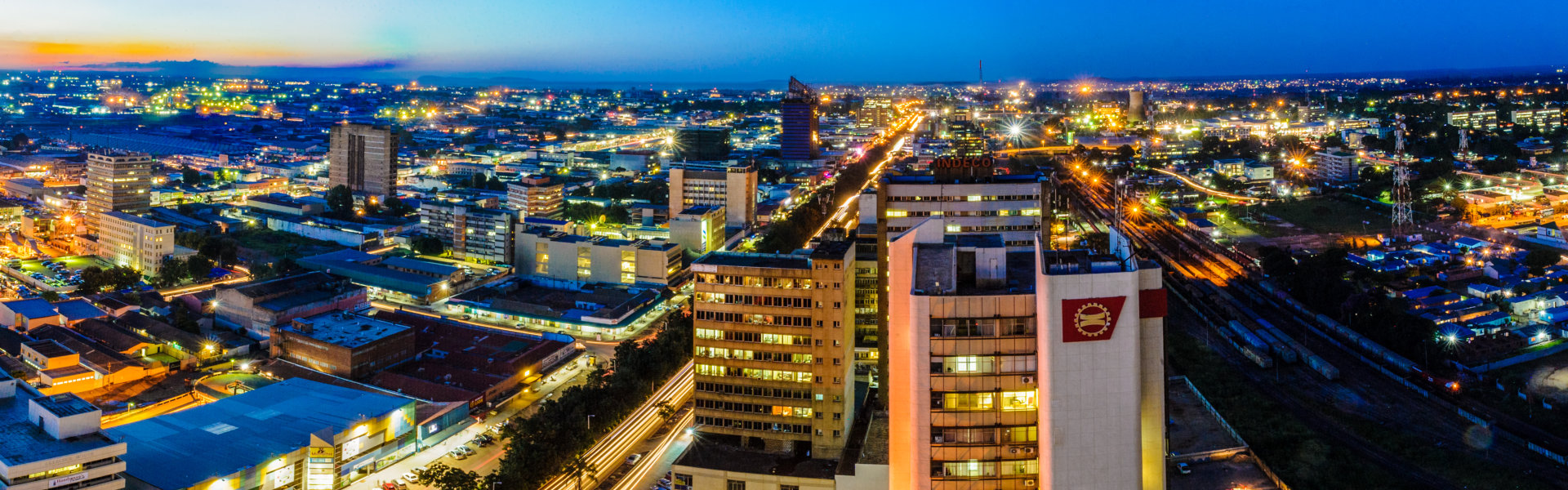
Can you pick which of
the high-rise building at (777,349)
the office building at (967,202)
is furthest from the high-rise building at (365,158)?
the high-rise building at (777,349)

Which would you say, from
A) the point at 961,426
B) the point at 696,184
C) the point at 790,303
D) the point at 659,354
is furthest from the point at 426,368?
the point at 696,184

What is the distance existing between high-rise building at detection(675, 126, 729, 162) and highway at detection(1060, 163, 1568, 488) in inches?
1040

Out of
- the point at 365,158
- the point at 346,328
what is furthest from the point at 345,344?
the point at 365,158

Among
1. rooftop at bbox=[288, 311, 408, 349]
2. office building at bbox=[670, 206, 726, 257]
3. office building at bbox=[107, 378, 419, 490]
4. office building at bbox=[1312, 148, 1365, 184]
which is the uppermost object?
office building at bbox=[1312, 148, 1365, 184]

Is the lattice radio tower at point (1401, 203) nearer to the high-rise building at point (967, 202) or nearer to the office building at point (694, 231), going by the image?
the high-rise building at point (967, 202)

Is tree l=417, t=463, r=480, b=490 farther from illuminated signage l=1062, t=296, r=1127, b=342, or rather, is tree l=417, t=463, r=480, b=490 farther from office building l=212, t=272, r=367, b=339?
office building l=212, t=272, r=367, b=339

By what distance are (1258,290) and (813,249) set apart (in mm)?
13701

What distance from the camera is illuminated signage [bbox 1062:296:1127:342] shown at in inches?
232

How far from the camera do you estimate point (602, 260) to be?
2358 cm

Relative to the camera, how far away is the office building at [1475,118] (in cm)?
4725

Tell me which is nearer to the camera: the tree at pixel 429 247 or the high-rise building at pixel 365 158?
the tree at pixel 429 247


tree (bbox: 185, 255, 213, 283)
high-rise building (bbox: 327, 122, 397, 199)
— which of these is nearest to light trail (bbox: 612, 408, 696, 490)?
tree (bbox: 185, 255, 213, 283)

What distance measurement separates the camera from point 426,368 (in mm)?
16734

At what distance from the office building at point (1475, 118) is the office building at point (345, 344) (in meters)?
46.6
